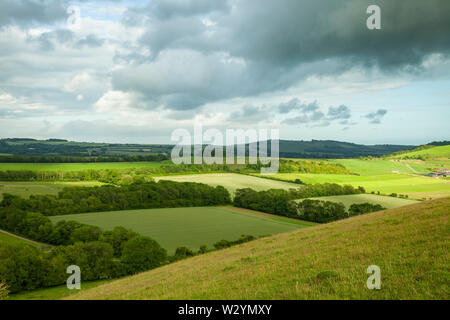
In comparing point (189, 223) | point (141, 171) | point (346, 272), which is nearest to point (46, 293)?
point (189, 223)

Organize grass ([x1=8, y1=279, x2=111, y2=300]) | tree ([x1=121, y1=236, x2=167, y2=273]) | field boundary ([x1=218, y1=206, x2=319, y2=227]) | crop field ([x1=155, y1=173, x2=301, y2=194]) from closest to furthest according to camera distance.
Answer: grass ([x1=8, y1=279, x2=111, y2=300]) < tree ([x1=121, y1=236, x2=167, y2=273]) < field boundary ([x1=218, y1=206, x2=319, y2=227]) < crop field ([x1=155, y1=173, x2=301, y2=194])

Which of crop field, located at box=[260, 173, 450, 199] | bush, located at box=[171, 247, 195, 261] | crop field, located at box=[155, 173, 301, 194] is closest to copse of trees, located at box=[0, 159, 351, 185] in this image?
crop field, located at box=[155, 173, 301, 194]

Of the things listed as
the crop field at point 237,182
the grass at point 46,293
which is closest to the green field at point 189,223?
the grass at point 46,293

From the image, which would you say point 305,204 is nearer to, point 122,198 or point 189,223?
point 189,223

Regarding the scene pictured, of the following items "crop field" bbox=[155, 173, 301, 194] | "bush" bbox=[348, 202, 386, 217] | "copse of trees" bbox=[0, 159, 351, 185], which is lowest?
"bush" bbox=[348, 202, 386, 217]

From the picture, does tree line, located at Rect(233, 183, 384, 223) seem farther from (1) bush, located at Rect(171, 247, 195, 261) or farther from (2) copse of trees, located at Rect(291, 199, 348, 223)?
(1) bush, located at Rect(171, 247, 195, 261)

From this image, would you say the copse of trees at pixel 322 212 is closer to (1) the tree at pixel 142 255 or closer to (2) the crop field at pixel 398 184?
(2) the crop field at pixel 398 184
